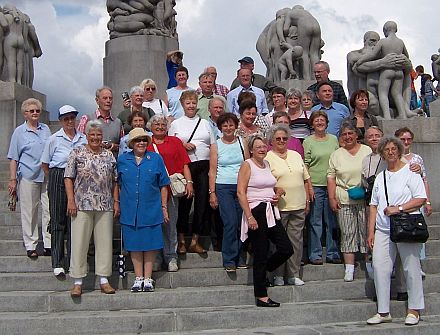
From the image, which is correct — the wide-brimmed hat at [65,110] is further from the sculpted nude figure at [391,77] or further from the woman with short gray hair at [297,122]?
the sculpted nude figure at [391,77]

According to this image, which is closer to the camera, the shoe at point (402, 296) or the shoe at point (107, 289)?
the shoe at point (107, 289)

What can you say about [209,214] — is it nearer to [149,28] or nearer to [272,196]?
[272,196]

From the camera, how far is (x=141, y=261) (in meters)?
7.12

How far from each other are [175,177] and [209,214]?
2.40 ft

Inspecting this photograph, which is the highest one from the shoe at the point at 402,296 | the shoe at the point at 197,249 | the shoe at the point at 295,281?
the shoe at the point at 197,249

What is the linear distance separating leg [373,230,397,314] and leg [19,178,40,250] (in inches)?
149

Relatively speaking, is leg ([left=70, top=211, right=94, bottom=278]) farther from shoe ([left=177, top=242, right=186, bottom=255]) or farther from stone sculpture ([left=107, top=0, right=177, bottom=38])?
stone sculpture ([left=107, top=0, right=177, bottom=38])

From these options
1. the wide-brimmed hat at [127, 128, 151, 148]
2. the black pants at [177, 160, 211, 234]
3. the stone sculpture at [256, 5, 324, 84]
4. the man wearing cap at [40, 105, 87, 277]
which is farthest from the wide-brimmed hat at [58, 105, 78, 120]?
the stone sculpture at [256, 5, 324, 84]

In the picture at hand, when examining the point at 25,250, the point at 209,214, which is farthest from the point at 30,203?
the point at 209,214

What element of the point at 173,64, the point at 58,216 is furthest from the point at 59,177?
the point at 173,64

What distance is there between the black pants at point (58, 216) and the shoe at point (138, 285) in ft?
2.80

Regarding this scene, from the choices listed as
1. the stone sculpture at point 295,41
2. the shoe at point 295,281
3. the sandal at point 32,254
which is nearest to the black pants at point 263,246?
the shoe at point 295,281

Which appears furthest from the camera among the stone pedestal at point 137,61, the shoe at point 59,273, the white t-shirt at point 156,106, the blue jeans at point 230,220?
the stone pedestal at point 137,61

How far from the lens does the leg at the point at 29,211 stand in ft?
25.0
